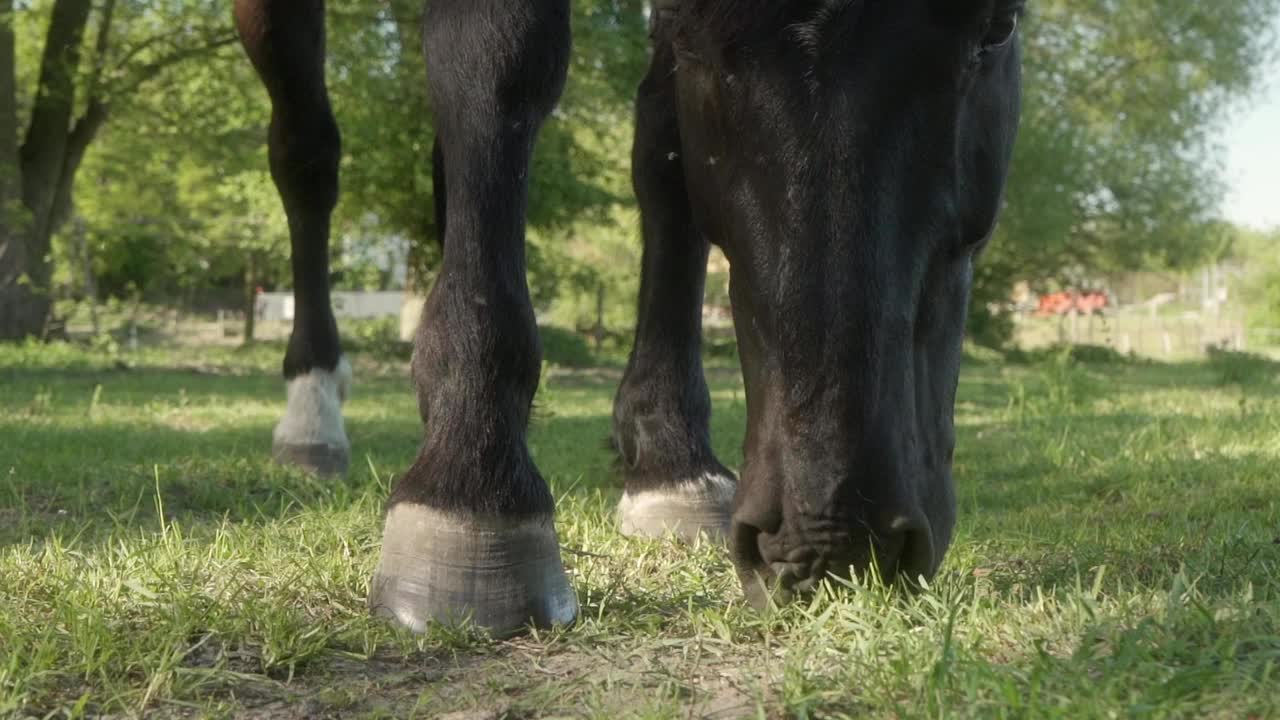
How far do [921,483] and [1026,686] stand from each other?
0.37 m

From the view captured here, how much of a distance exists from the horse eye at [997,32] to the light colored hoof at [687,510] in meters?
1.27

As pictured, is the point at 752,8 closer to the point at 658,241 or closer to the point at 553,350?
the point at 658,241

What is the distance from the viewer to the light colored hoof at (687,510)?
2916 millimetres

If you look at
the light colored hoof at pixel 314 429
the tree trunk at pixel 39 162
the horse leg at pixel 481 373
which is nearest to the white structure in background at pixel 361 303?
the tree trunk at pixel 39 162

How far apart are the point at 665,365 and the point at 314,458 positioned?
1.90 metres

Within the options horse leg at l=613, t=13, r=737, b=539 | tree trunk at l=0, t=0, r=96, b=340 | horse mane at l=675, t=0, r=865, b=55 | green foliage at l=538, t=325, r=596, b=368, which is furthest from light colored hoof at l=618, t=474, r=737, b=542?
green foliage at l=538, t=325, r=596, b=368

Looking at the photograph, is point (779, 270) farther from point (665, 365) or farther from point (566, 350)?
point (566, 350)

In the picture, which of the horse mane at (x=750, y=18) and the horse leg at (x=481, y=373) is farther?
the horse leg at (x=481, y=373)

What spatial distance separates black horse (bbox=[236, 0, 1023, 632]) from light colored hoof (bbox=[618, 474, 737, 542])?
72 cm

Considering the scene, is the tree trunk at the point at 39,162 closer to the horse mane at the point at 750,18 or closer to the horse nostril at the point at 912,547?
the horse mane at the point at 750,18

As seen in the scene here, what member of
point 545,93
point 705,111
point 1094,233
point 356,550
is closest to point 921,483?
point 705,111

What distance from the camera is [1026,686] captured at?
162 centimetres

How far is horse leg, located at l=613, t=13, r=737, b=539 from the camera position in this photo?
2.96 metres

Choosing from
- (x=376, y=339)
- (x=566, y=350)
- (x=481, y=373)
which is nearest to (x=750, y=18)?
(x=481, y=373)
